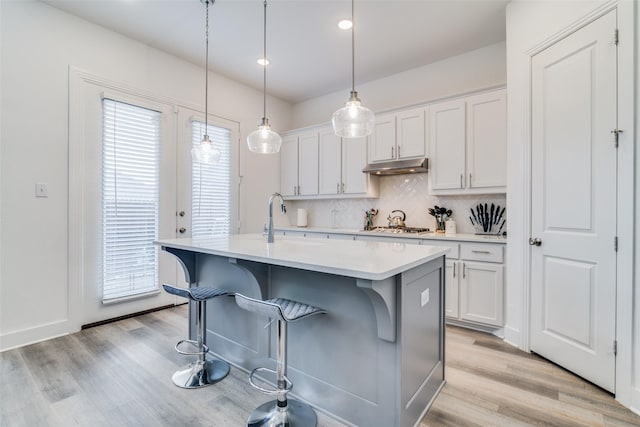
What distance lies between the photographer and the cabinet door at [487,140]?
3.03m

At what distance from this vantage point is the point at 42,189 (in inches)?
108

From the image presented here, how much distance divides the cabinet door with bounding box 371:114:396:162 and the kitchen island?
2069mm

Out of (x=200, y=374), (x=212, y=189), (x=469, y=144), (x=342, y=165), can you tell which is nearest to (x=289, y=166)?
(x=342, y=165)

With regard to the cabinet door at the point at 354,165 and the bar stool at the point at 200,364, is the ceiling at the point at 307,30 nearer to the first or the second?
the cabinet door at the point at 354,165

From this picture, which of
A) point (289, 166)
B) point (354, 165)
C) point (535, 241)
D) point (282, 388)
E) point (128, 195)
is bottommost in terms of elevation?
point (282, 388)

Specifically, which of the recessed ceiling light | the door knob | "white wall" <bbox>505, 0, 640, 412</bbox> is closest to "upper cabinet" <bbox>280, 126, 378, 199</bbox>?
the recessed ceiling light

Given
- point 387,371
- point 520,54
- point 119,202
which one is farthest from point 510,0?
point 119,202

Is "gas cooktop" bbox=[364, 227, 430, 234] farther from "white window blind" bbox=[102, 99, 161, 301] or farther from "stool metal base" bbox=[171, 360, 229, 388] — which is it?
"white window blind" bbox=[102, 99, 161, 301]

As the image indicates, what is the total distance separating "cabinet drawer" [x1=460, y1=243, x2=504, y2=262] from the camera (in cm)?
282

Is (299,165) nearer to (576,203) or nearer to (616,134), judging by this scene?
(576,203)

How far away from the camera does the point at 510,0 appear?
2.70 m

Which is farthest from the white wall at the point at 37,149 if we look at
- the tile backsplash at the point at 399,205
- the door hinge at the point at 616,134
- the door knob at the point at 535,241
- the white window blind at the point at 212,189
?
the door hinge at the point at 616,134

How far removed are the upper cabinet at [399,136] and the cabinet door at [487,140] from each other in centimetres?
52

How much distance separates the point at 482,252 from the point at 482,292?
1.26ft
